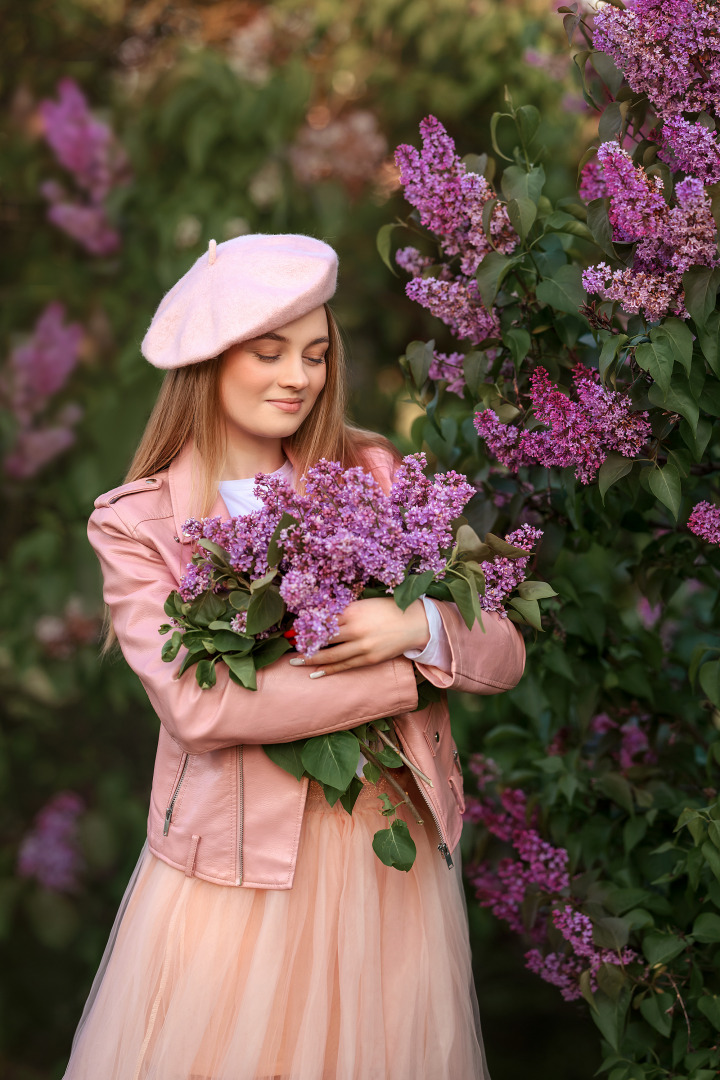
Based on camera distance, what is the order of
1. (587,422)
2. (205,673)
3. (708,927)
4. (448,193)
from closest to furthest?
(205,673), (587,422), (448,193), (708,927)

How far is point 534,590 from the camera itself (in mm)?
1335

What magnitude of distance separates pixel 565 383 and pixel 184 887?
36.2 inches

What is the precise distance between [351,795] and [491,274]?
2.35ft

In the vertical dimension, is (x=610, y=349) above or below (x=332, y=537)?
above

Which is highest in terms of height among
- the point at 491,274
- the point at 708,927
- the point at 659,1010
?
the point at 491,274

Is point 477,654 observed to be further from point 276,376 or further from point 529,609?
point 276,376

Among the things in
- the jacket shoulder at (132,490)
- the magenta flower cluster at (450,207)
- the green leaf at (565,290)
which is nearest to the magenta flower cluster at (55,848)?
the jacket shoulder at (132,490)

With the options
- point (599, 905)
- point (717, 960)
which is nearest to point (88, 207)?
point (599, 905)

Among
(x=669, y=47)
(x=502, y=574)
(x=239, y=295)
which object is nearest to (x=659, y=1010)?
(x=502, y=574)

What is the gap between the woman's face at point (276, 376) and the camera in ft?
4.72

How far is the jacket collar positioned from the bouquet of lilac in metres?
0.23

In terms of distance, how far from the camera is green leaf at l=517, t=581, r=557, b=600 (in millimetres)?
1320

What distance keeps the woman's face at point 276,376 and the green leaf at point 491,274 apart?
231 millimetres

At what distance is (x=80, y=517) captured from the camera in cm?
254
